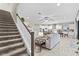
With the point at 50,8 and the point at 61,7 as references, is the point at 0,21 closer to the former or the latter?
the point at 50,8

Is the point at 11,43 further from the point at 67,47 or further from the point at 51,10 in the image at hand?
the point at 67,47

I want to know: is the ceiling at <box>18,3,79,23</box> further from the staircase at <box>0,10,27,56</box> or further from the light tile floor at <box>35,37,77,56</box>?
the staircase at <box>0,10,27,56</box>

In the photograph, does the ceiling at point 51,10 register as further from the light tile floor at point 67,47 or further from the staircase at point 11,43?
Answer: the staircase at point 11,43

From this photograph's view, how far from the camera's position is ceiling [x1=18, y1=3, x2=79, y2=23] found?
89.9 inches

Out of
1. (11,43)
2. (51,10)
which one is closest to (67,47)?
(51,10)

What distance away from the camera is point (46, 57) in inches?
89.0

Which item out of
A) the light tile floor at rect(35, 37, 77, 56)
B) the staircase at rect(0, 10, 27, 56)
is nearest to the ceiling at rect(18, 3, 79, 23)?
the light tile floor at rect(35, 37, 77, 56)

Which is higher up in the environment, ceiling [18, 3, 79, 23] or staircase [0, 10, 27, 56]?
ceiling [18, 3, 79, 23]

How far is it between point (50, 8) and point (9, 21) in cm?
225

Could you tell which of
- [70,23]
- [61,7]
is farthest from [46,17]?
[70,23]

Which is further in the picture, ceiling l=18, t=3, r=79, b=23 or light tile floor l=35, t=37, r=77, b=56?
light tile floor l=35, t=37, r=77, b=56

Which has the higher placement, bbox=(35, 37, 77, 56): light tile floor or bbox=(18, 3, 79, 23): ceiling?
bbox=(18, 3, 79, 23): ceiling

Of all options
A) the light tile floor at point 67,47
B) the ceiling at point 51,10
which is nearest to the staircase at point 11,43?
the light tile floor at point 67,47

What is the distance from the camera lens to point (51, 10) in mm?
2387
